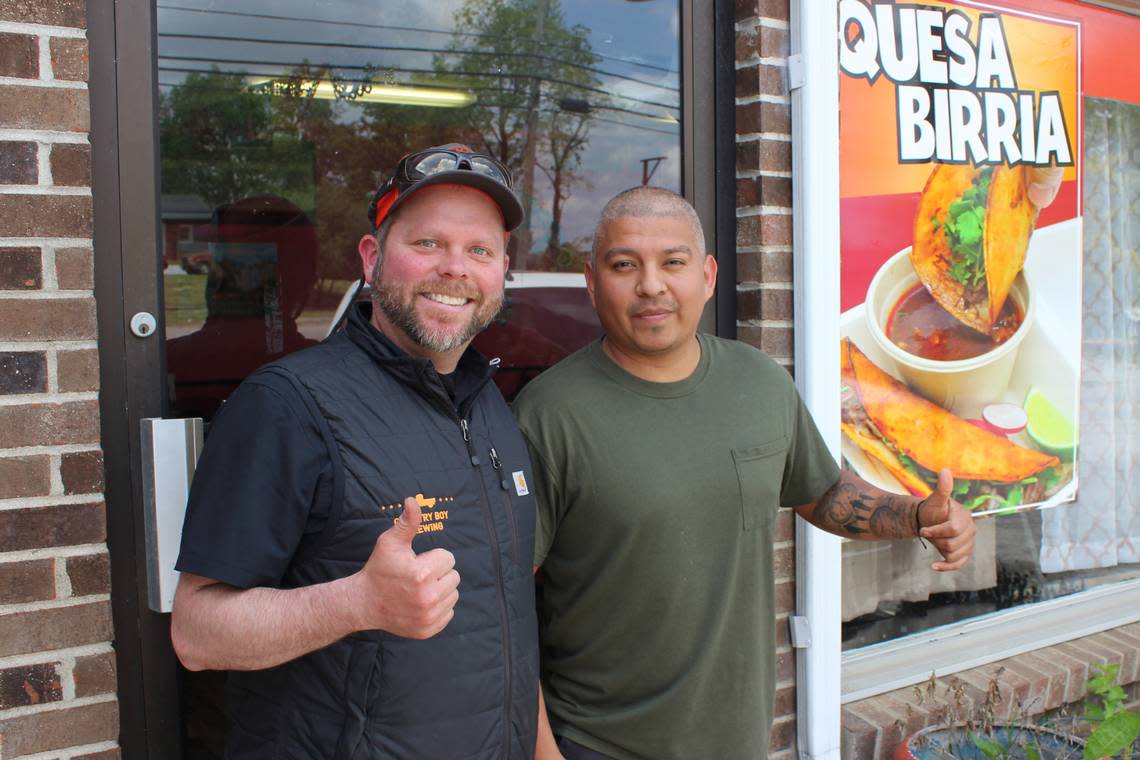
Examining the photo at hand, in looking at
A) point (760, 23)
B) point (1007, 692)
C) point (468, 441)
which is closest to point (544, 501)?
point (468, 441)

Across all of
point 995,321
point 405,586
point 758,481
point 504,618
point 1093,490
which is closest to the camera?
point 405,586

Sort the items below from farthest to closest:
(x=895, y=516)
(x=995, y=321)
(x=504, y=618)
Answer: (x=995, y=321)
(x=895, y=516)
(x=504, y=618)

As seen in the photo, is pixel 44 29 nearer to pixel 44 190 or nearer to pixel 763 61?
pixel 44 190

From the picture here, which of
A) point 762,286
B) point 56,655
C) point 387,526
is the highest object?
point 762,286

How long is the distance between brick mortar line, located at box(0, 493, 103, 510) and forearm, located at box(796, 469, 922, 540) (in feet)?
5.48

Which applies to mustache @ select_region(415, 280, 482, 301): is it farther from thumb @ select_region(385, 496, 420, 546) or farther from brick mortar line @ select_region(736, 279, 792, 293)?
brick mortar line @ select_region(736, 279, 792, 293)

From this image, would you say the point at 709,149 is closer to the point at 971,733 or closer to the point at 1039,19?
the point at 1039,19

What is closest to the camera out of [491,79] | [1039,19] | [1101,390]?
[491,79]

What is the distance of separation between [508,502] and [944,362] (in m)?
2.09

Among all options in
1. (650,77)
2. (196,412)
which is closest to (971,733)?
(650,77)

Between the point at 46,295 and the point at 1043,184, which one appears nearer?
the point at 46,295

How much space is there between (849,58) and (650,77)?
653mm

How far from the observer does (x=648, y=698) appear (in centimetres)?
206

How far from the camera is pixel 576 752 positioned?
2.07 metres
